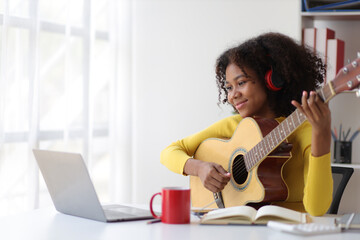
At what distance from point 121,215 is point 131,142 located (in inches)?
81.4

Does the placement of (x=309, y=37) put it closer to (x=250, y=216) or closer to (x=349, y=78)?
(x=349, y=78)

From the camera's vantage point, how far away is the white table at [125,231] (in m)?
1.36

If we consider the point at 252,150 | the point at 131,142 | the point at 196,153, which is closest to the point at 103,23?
the point at 131,142

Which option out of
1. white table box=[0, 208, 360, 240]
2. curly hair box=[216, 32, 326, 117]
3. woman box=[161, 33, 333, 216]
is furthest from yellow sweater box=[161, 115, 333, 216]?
white table box=[0, 208, 360, 240]

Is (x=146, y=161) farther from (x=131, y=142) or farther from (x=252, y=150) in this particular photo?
(x=252, y=150)

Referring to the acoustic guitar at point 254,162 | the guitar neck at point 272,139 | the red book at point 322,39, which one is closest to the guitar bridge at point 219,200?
the acoustic guitar at point 254,162

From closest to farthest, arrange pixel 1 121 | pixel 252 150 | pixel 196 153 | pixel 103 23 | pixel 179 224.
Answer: pixel 179 224, pixel 252 150, pixel 196 153, pixel 1 121, pixel 103 23

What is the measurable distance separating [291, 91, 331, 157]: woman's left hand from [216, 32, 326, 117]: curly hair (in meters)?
0.41

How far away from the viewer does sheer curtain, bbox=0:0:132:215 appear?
2680mm

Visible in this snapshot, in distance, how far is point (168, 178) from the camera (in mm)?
3553

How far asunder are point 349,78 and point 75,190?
0.84 metres

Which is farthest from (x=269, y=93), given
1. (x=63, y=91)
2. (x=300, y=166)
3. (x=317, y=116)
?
(x=63, y=91)

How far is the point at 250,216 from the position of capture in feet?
4.88

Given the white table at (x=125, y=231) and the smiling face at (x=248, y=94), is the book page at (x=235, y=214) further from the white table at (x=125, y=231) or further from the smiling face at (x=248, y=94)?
the smiling face at (x=248, y=94)
